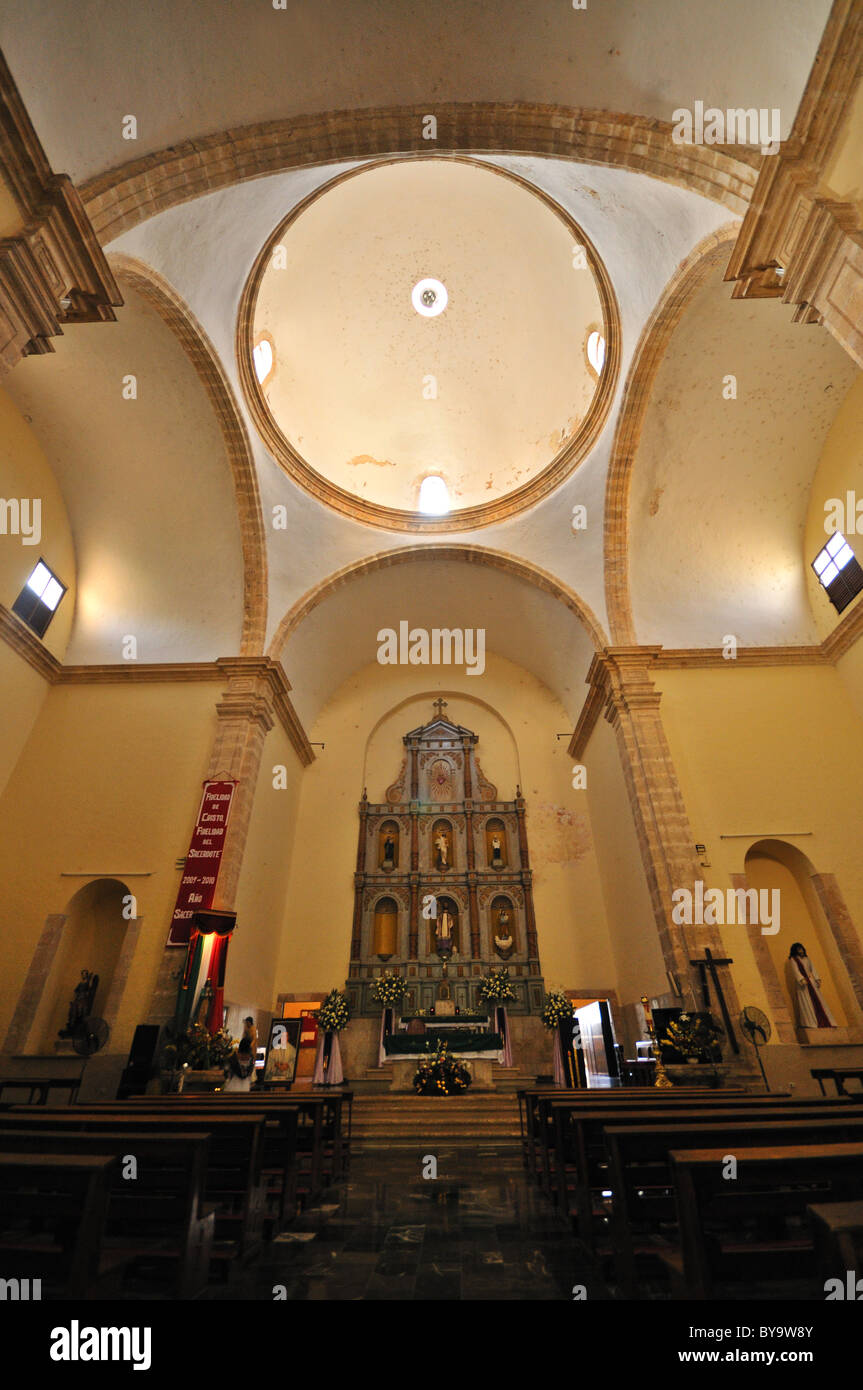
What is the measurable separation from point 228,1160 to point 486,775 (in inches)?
527

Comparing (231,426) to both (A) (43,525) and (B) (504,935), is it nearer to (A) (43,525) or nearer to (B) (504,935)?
(A) (43,525)

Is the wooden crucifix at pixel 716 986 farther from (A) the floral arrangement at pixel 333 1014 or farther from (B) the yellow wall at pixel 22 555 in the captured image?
(B) the yellow wall at pixel 22 555

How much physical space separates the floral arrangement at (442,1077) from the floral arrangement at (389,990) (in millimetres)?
3048

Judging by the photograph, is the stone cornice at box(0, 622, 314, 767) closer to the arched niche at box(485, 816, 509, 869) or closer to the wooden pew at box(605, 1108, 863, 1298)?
the arched niche at box(485, 816, 509, 869)

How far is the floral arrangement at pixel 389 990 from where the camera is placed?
13.5 m

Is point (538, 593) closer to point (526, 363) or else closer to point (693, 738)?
point (693, 738)

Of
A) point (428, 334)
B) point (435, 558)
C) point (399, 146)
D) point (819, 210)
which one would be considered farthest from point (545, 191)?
point (819, 210)

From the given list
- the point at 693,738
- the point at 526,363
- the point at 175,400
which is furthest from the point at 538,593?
the point at 175,400

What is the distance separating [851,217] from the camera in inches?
223

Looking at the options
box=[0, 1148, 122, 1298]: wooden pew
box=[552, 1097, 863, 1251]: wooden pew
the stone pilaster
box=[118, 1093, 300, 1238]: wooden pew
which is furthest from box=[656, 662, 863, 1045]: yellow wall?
box=[0, 1148, 122, 1298]: wooden pew

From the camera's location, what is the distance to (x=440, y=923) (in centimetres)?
1509

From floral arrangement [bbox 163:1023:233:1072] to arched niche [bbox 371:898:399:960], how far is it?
584 centimetres
